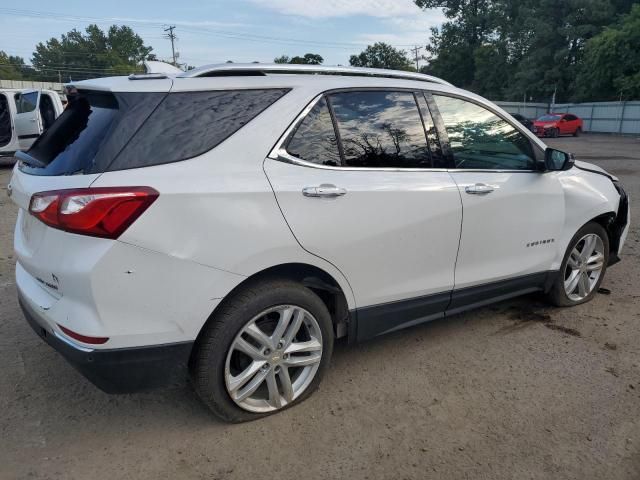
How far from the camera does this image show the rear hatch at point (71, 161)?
7.31 ft

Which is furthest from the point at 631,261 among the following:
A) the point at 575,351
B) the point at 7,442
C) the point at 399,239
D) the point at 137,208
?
the point at 7,442

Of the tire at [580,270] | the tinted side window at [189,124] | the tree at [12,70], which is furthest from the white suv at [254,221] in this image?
the tree at [12,70]

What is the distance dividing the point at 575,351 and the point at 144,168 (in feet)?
9.71

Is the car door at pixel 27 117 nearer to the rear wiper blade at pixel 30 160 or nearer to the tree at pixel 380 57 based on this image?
the rear wiper blade at pixel 30 160

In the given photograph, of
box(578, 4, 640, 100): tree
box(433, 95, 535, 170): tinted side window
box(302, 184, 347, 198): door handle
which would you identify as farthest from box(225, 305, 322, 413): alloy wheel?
box(578, 4, 640, 100): tree

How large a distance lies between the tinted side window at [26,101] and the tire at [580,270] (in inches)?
490

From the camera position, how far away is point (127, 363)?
2262mm

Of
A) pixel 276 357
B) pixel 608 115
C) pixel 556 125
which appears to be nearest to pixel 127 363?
pixel 276 357

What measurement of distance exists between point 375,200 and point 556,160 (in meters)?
1.68

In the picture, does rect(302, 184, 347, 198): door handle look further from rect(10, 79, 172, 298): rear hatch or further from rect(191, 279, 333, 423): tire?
rect(10, 79, 172, 298): rear hatch

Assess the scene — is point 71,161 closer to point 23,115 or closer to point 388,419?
point 388,419

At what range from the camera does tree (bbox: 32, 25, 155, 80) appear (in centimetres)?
9156

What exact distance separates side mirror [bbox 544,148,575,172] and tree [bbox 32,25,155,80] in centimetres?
9633

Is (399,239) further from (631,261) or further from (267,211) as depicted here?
(631,261)
